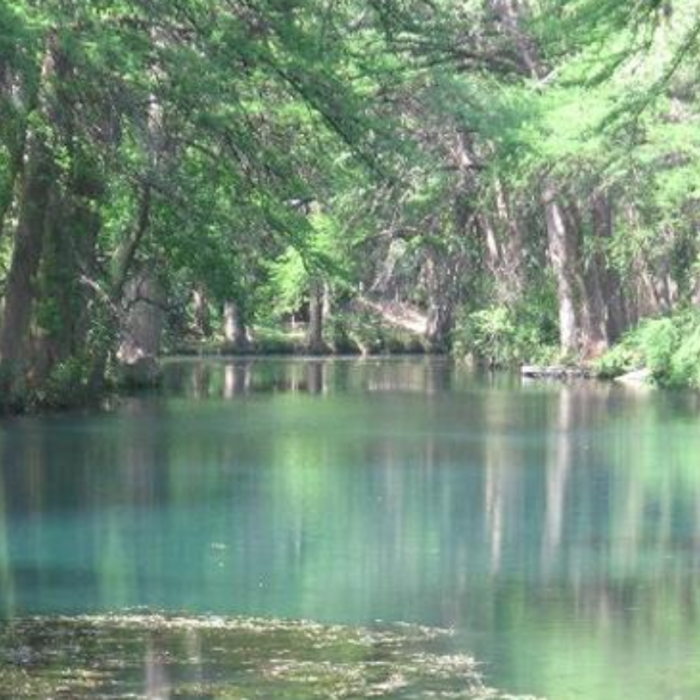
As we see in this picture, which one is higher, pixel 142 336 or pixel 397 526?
pixel 142 336

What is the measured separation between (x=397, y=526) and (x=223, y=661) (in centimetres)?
681

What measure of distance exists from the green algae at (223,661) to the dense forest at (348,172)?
16.7ft

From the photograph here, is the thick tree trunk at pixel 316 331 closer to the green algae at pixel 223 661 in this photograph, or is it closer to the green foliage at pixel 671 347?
the green foliage at pixel 671 347

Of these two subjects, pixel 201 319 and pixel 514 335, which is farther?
pixel 201 319

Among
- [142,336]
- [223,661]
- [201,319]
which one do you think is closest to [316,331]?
[201,319]

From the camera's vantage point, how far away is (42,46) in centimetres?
2158

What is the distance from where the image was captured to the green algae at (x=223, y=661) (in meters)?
9.83

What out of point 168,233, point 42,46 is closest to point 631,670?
point 42,46

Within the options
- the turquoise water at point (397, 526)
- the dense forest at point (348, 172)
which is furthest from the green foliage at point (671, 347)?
the turquoise water at point (397, 526)

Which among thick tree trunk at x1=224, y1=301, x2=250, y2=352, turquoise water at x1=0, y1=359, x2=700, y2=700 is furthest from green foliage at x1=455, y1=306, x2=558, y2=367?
turquoise water at x1=0, y1=359, x2=700, y2=700

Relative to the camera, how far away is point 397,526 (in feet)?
57.0

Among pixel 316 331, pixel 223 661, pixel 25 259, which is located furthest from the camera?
pixel 316 331

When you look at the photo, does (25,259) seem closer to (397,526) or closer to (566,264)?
(397,526)

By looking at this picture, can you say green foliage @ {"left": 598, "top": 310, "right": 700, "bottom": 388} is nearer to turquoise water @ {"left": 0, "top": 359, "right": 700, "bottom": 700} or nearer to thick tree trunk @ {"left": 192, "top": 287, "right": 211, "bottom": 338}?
turquoise water @ {"left": 0, "top": 359, "right": 700, "bottom": 700}
